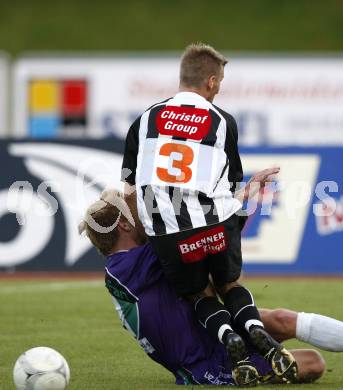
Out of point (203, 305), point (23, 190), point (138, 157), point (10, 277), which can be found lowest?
point (10, 277)

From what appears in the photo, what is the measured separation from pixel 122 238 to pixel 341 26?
84.3 ft

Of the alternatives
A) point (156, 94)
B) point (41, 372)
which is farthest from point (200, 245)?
point (156, 94)

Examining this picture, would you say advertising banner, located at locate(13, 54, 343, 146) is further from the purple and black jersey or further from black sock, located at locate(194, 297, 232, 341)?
black sock, located at locate(194, 297, 232, 341)

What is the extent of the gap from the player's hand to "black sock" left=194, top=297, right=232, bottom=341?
2.20ft

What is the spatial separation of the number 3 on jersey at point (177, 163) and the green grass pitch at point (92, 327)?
1206mm

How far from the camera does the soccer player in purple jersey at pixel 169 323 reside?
20.6 ft

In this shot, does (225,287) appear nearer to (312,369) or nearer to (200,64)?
(312,369)

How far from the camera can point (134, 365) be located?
717 centimetres

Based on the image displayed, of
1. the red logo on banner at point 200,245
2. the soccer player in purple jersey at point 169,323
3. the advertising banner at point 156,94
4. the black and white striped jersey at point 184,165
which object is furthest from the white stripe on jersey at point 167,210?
the advertising banner at point 156,94

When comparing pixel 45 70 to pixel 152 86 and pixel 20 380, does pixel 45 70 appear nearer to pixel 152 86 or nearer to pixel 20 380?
pixel 152 86

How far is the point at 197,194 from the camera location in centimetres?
624

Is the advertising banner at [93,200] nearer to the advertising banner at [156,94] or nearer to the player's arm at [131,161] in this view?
the player's arm at [131,161]

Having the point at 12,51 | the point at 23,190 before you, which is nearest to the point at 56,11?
the point at 12,51

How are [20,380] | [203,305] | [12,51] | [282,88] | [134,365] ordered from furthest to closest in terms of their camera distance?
[12,51] → [282,88] → [134,365] → [203,305] → [20,380]
